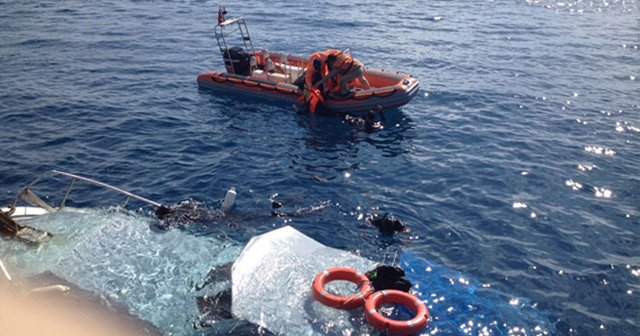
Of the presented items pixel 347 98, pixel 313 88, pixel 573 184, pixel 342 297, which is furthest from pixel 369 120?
pixel 342 297

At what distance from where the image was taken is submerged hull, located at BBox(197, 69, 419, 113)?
52.4 ft

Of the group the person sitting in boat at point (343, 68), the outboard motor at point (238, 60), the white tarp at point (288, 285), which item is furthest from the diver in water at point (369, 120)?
the white tarp at point (288, 285)

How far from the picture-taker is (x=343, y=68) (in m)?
16.0

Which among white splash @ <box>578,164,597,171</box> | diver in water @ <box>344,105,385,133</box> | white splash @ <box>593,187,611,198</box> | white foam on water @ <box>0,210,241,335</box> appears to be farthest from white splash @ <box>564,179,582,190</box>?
white foam on water @ <box>0,210,241,335</box>

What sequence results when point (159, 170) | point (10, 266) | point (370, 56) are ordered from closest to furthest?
point (10, 266)
point (159, 170)
point (370, 56)

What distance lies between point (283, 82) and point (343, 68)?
275 centimetres

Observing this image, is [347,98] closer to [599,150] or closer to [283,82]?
[283,82]

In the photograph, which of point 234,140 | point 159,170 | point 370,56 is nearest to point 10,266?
point 159,170

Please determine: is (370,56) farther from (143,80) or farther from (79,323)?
(79,323)

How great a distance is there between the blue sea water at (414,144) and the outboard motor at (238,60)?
1208mm

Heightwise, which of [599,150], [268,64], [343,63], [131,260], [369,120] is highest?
[343,63]

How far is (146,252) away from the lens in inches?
368

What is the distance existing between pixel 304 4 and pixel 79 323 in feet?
92.2

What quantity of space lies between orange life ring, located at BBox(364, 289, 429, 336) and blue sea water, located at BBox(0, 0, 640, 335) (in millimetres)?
895
